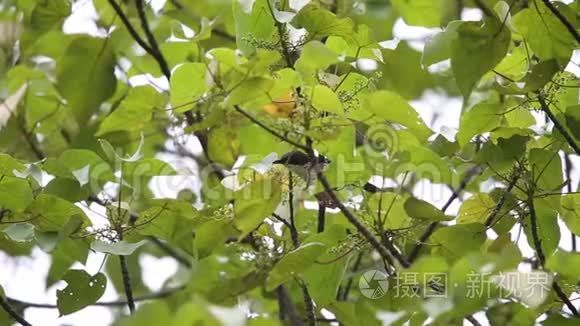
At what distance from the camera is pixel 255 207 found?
0.75 metres

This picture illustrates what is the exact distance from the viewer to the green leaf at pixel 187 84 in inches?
32.3

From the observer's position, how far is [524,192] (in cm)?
92

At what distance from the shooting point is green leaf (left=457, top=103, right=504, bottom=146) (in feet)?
2.96

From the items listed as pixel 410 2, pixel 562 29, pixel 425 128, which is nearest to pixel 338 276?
pixel 425 128

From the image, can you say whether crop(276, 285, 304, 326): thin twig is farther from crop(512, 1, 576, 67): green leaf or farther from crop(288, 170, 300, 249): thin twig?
crop(512, 1, 576, 67): green leaf

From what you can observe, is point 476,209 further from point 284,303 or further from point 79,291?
point 79,291

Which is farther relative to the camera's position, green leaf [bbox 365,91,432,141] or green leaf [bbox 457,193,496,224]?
green leaf [bbox 457,193,496,224]

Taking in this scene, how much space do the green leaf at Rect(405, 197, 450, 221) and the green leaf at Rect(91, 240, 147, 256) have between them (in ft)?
0.79

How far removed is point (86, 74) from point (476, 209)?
1.67 ft

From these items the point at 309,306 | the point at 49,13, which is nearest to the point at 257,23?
the point at 309,306

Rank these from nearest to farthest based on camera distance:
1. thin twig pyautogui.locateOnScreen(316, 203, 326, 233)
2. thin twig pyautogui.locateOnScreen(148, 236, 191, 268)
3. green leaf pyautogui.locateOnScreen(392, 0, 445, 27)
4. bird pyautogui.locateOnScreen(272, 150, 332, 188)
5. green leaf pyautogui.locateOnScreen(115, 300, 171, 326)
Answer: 1. green leaf pyautogui.locateOnScreen(115, 300, 171, 326)
2. bird pyautogui.locateOnScreen(272, 150, 332, 188)
3. thin twig pyautogui.locateOnScreen(316, 203, 326, 233)
4. green leaf pyautogui.locateOnScreen(392, 0, 445, 27)
5. thin twig pyautogui.locateOnScreen(148, 236, 191, 268)

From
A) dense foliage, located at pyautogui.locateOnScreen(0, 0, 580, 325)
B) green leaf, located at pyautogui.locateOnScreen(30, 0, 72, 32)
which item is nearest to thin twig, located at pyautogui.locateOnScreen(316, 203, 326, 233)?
dense foliage, located at pyautogui.locateOnScreen(0, 0, 580, 325)

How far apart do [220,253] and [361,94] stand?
0.29 m

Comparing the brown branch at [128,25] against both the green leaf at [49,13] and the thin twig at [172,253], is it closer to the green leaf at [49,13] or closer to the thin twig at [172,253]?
the green leaf at [49,13]
